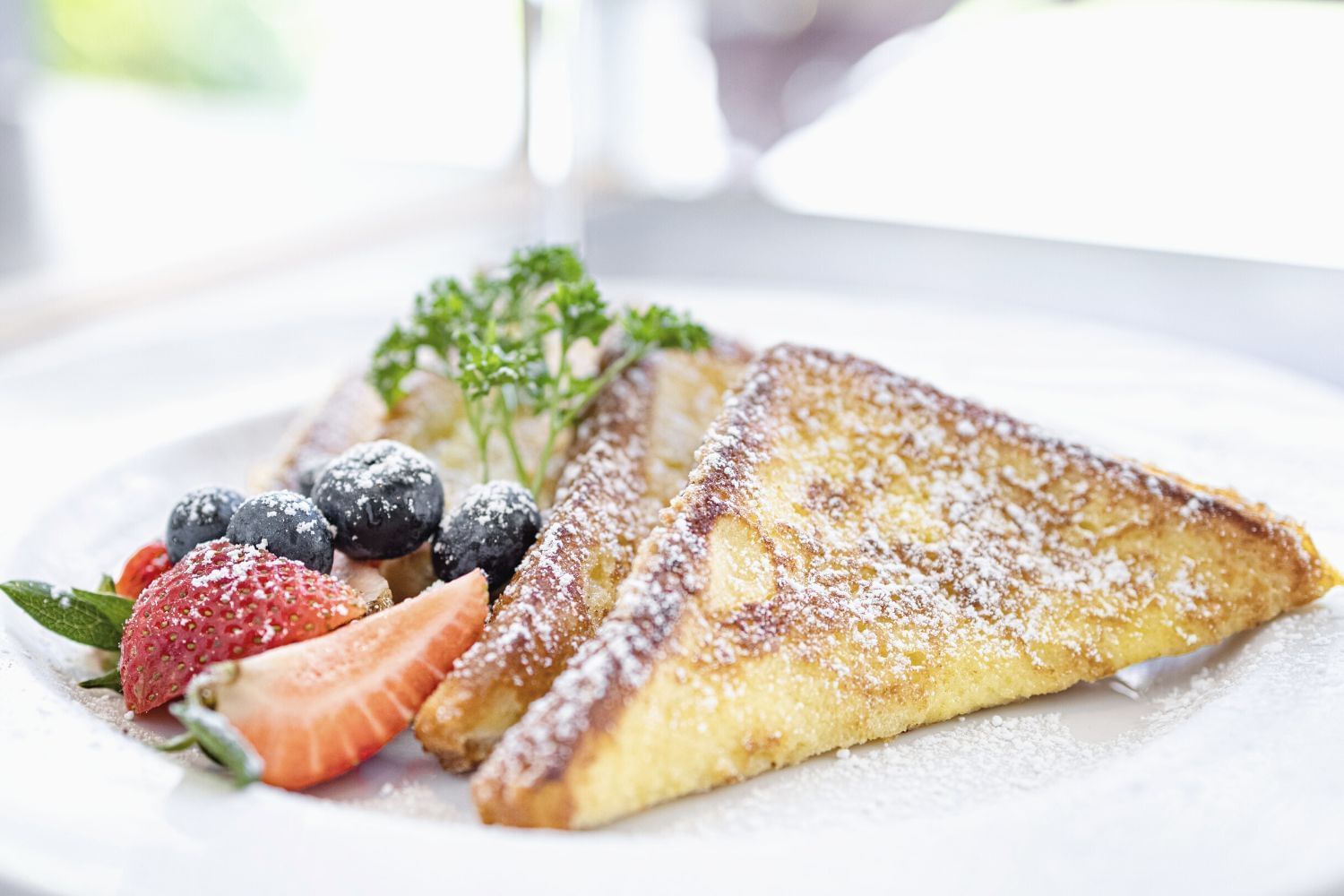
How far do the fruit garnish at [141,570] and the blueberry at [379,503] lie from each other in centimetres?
24

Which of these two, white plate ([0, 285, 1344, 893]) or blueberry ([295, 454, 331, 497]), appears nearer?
white plate ([0, 285, 1344, 893])

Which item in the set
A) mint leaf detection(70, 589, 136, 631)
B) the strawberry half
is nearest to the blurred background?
mint leaf detection(70, 589, 136, 631)

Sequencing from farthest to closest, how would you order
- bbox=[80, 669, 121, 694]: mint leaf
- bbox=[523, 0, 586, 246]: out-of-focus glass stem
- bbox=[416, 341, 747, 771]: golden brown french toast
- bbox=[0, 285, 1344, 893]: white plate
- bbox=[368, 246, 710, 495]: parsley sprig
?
bbox=[523, 0, 586, 246]: out-of-focus glass stem
bbox=[368, 246, 710, 495]: parsley sprig
bbox=[80, 669, 121, 694]: mint leaf
bbox=[416, 341, 747, 771]: golden brown french toast
bbox=[0, 285, 1344, 893]: white plate

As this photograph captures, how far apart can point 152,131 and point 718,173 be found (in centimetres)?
254

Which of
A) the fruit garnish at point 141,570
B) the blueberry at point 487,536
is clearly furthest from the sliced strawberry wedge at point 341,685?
the fruit garnish at point 141,570

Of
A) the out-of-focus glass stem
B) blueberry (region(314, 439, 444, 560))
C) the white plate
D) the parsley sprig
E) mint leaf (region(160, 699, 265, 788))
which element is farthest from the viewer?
the out-of-focus glass stem

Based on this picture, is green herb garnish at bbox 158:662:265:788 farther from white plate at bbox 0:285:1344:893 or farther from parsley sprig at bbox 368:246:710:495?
parsley sprig at bbox 368:246:710:495

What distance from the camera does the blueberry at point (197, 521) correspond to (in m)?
1.59

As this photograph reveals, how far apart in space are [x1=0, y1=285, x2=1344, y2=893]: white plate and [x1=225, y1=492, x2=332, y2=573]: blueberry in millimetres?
238

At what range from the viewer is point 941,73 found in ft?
14.0

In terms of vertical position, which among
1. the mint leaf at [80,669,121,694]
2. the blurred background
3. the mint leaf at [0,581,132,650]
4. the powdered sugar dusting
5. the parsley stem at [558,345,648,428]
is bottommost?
the mint leaf at [80,669,121,694]

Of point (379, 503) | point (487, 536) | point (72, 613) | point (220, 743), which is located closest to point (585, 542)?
point (487, 536)

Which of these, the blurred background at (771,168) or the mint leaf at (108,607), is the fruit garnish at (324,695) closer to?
the mint leaf at (108,607)

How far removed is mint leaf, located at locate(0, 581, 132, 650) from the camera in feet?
4.84
